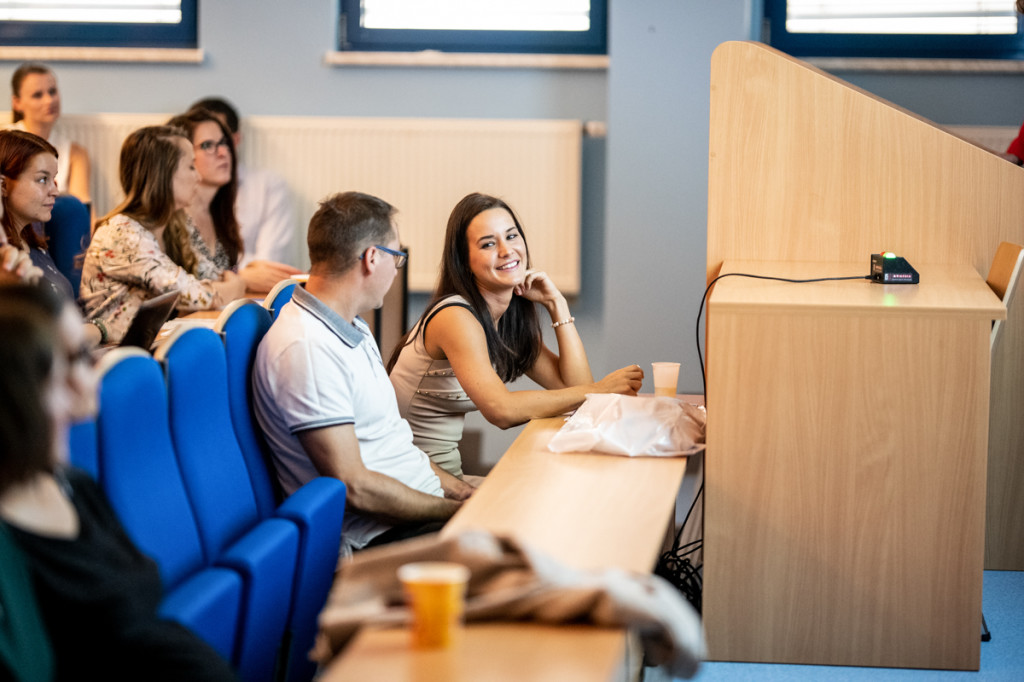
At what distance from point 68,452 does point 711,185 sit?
1555 mm

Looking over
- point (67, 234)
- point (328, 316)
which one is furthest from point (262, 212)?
point (328, 316)

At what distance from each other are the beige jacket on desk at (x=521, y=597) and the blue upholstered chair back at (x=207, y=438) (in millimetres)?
500

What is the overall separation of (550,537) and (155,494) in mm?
578

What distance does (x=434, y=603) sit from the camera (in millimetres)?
1122

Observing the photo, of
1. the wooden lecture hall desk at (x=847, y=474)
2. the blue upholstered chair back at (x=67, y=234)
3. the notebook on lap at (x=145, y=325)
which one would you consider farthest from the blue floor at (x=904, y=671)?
the blue upholstered chair back at (x=67, y=234)

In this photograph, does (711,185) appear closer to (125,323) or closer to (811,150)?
(811,150)

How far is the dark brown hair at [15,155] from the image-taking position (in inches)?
118

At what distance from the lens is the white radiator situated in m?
4.51

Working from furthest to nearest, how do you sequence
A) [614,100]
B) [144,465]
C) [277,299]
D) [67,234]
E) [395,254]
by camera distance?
[614,100]
[67,234]
[277,299]
[395,254]
[144,465]

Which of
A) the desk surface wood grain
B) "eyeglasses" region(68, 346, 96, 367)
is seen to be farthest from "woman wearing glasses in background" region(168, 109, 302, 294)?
"eyeglasses" region(68, 346, 96, 367)

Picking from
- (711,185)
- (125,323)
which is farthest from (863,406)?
(125,323)

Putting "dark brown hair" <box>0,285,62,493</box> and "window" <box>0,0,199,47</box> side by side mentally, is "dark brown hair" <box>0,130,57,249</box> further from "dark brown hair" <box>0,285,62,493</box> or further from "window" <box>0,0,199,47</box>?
"dark brown hair" <box>0,285,62,493</box>

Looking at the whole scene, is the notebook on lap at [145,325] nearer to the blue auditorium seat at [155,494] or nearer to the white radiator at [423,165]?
the blue auditorium seat at [155,494]

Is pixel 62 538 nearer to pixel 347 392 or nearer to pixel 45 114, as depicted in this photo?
pixel 347 392
